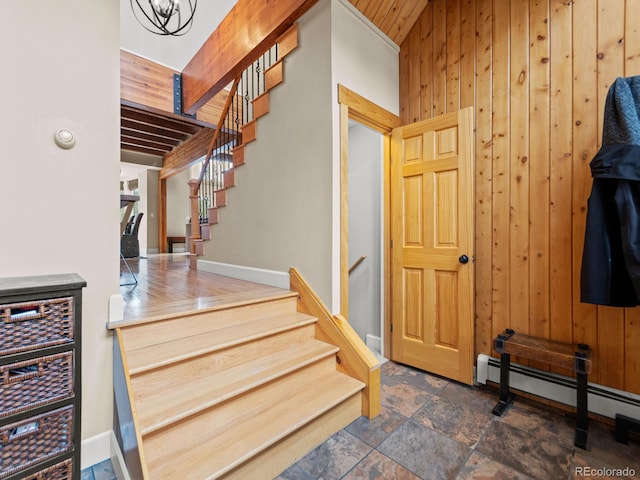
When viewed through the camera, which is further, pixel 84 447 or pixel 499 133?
pixel 499 133

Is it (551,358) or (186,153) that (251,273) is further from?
(186,153)

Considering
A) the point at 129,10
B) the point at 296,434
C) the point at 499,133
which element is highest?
the point at 129,10

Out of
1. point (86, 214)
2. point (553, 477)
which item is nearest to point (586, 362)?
point (553, 477)

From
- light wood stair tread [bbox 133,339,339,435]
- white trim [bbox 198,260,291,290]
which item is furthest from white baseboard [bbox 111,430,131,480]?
white trim [bbox 198,260,291,290]

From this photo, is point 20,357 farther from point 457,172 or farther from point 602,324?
point 602,324

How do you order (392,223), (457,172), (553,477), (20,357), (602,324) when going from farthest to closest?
(392,223)
(457,172)
(602,324)
(553,477)
(20,357)

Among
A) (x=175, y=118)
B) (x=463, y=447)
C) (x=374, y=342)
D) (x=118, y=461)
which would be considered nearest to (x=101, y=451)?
(x=118, y=461)

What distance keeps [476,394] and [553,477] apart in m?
0.78

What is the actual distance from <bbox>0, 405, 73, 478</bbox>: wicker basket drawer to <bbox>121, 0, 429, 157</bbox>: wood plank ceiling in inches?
121

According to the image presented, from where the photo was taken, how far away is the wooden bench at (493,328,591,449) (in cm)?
166

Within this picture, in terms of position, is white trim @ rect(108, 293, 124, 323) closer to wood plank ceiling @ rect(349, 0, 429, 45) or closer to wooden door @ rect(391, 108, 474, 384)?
wooden door @ rect(391, 108, 474, 384)

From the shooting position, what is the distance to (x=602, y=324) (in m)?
1.84

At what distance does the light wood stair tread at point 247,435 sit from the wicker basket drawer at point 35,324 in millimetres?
652

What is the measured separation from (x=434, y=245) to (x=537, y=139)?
3.34ft
